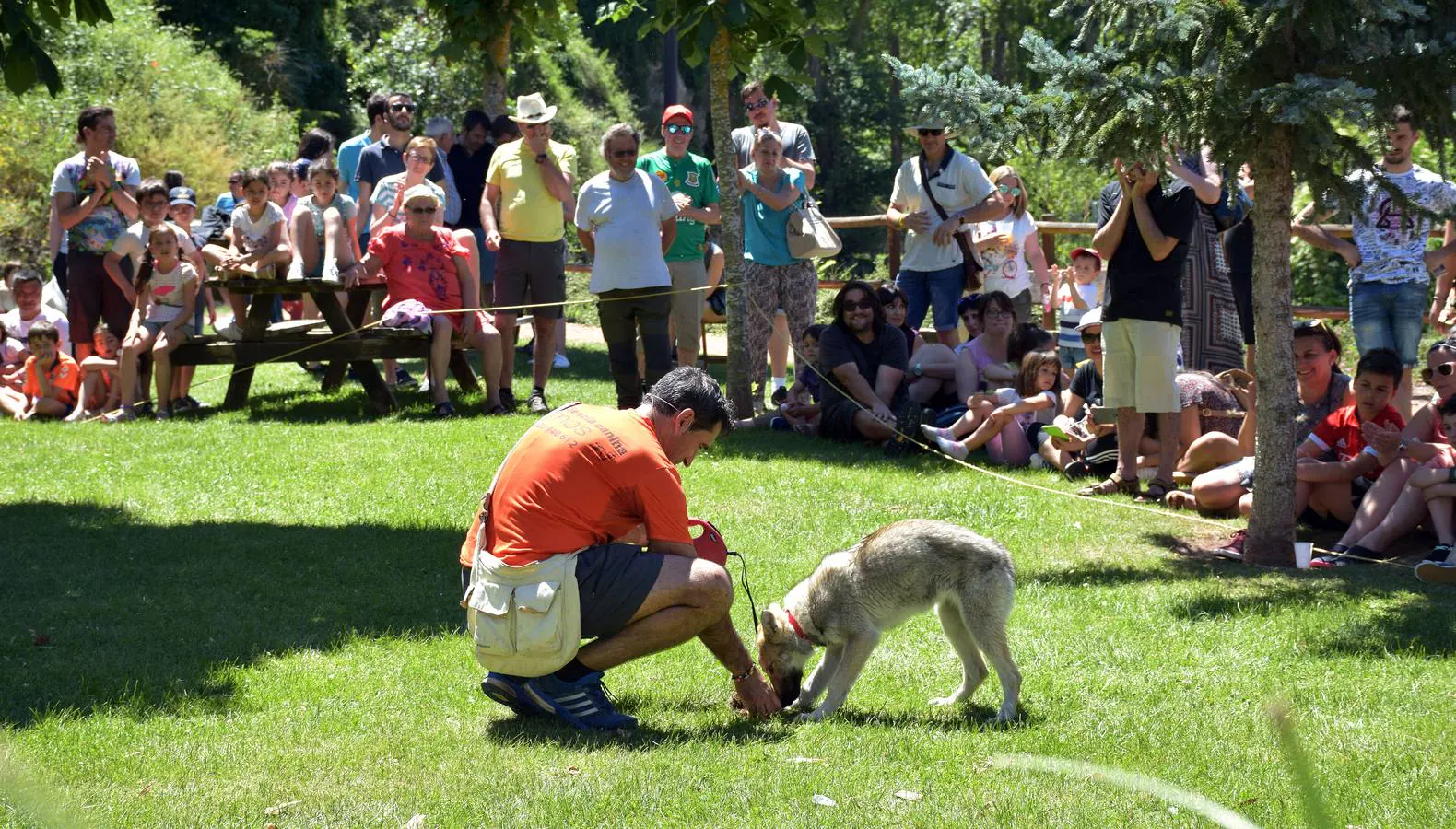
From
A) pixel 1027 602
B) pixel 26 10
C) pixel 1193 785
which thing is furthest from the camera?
pixel 26 10

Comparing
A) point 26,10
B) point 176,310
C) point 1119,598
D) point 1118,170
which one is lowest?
point 1119,598

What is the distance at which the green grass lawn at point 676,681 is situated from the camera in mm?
4566

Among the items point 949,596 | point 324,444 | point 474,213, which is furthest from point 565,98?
point 949,596

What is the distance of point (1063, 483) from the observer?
384 inches

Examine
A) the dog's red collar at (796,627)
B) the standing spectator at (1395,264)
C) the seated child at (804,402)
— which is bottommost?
the dog's red collar at (796,627)

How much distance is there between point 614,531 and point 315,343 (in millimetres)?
8106

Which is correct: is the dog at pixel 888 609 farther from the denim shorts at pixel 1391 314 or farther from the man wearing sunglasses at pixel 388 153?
the man wearing sunglasses at pixel 388 153

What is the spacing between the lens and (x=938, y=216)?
11.8m

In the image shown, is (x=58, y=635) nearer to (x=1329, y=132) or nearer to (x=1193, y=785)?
(x=1193, y=785)

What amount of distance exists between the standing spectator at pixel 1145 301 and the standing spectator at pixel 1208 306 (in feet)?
4.84

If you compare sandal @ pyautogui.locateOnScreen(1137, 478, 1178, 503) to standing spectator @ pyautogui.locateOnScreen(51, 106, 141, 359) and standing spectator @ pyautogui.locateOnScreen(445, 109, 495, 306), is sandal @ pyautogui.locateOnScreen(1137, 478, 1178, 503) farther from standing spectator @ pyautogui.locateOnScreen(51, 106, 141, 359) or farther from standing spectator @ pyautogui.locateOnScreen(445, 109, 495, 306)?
standing spectator @ pyautogui.locateOnScreen(51, 106, 141, 359)

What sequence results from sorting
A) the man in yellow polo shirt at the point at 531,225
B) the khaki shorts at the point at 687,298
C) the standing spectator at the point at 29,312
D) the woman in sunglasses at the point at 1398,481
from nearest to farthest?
the woman in sunglasses at the point at 1398,481, the khaki shorts at the point at 687,298, the man in yellow polo shirt at the point at 531,225, the standing spectator at the point at 29,312

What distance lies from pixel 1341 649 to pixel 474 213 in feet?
32.4

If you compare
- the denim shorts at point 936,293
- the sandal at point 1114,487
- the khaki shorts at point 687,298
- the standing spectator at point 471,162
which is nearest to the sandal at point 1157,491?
the sandal at point 1114,487
